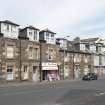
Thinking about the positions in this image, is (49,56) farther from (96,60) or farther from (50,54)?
(96,60)

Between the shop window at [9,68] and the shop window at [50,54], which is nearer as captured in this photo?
the shop window at [9,68]

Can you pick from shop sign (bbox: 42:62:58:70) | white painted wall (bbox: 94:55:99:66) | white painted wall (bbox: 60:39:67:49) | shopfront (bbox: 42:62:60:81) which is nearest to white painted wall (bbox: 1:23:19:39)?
shopfront (bbox: 42:62:60:81)

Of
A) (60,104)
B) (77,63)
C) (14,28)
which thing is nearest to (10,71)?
(14,28)

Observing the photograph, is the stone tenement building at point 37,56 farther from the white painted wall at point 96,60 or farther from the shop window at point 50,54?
the white painted wall at point 96,60

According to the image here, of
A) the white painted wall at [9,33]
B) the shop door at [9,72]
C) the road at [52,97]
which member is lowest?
the road at [52,97]

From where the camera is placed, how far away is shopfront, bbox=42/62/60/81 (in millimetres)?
52341

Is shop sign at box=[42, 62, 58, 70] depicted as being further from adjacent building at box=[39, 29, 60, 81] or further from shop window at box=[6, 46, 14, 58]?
shop window at box=[6, 46, 14, 58]

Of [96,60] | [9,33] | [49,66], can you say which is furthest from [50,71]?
[96,60]

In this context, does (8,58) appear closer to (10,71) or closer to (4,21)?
(10,71)

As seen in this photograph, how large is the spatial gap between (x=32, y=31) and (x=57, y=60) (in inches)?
356

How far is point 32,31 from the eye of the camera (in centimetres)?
5034

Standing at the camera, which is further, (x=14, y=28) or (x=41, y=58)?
(x=41, y=58)

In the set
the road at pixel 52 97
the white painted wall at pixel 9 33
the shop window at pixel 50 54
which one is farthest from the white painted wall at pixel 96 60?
the road at pixel 52 97

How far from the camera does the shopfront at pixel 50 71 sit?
5234 centimetres
